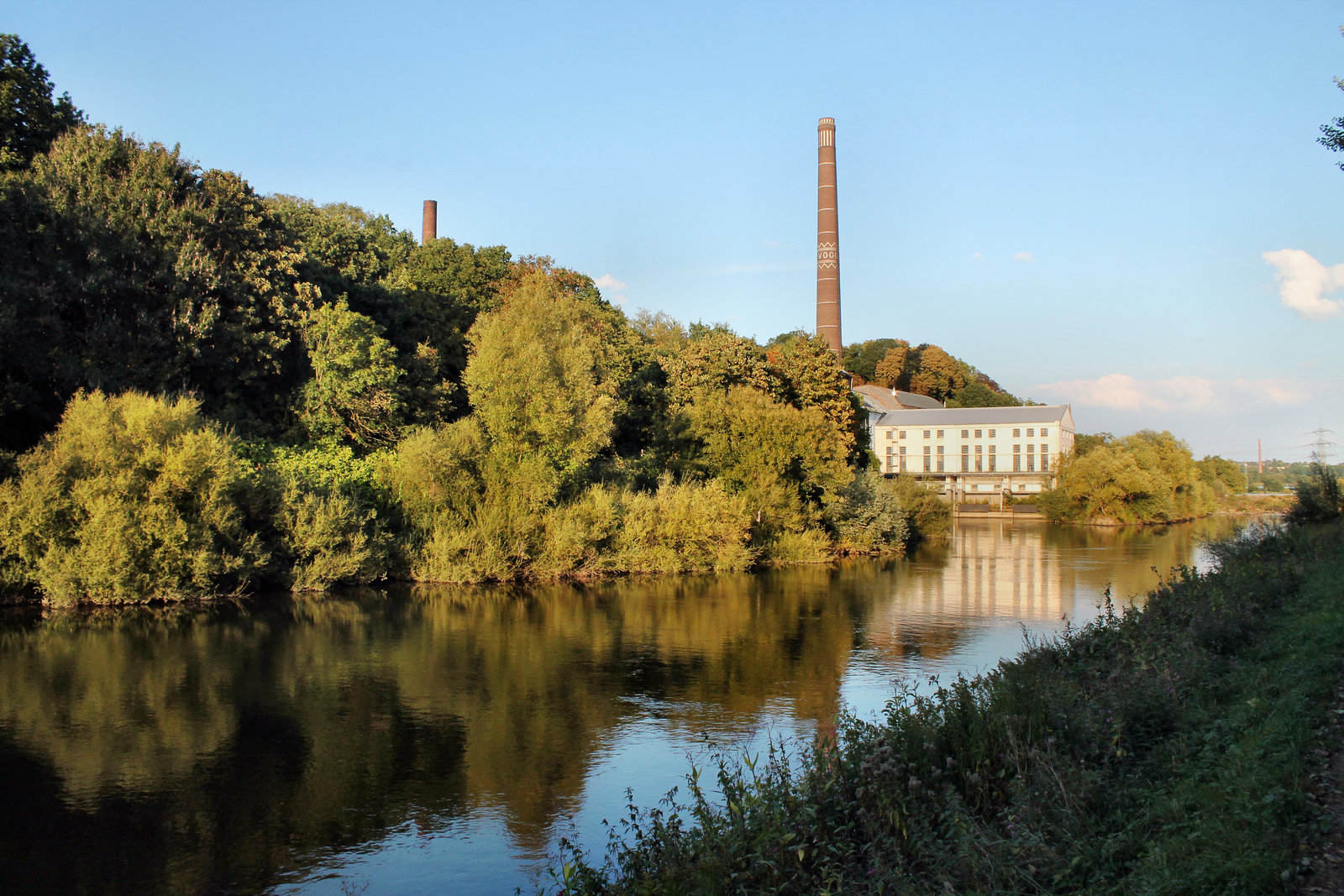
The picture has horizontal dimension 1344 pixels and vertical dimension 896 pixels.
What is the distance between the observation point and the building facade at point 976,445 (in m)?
90.8

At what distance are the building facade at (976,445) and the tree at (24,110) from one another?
69.4 metres

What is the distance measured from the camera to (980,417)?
9456cm

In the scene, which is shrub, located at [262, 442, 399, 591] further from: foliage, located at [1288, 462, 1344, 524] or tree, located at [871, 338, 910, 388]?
tree, located at [871, 338, 910, 388]

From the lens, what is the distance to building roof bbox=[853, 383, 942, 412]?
98750 millimetres

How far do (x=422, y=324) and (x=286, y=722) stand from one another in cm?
3034

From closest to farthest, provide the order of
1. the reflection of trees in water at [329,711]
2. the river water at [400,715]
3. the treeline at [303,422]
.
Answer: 1. the river water at [400,715]
2. the reflection of trees in water at [329,711]
3. the treeline at [303,422]

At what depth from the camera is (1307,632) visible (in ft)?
37.0

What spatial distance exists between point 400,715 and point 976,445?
8649 centimetres

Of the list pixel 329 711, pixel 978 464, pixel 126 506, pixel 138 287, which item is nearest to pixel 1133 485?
pixel 978 464

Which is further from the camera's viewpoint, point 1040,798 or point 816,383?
point 816,383

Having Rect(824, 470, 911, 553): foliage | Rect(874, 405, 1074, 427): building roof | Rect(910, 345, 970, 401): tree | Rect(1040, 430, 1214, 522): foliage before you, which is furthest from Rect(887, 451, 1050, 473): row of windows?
Rect(824, 470, 911, 553): foliage

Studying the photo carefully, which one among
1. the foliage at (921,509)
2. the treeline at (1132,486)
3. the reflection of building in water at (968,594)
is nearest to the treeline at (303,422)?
the reflection of building in water at (968,594)

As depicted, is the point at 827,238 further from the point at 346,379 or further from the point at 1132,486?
the point at 346,379

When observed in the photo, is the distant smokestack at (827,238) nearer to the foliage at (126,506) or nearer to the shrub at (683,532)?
the shrub at (683,532)
